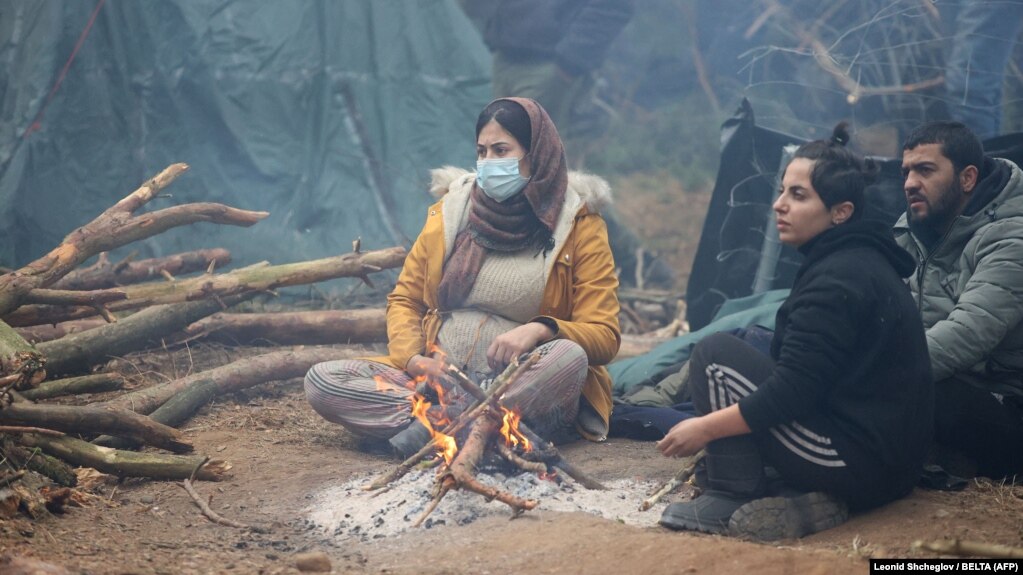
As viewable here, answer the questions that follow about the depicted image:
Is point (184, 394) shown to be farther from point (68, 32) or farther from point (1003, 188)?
point (1003, 188)

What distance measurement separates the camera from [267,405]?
17.3 ft

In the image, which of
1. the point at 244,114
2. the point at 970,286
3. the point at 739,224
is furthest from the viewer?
the point at 244,114

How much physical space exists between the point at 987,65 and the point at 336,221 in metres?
5.09

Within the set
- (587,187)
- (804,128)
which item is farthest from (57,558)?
(804,128)

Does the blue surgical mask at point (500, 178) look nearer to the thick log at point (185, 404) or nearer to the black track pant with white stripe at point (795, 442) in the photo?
the black track pant with white stripe at point (795, 442)

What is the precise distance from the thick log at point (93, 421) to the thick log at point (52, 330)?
139 cm

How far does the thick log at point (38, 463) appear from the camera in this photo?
353cm

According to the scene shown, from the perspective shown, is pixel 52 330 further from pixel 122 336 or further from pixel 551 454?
pixel 551 454

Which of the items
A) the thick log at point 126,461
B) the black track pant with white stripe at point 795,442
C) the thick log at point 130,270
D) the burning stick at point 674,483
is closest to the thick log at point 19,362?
the thick log at point 126,461

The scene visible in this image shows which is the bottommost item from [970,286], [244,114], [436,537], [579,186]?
[436,537]

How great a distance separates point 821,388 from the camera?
9.92 feet

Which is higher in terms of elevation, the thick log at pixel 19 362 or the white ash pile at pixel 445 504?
the thick log at pixel 19 362

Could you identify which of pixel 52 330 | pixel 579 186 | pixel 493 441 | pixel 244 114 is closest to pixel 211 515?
pixel 493 441

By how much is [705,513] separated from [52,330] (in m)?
4.01
